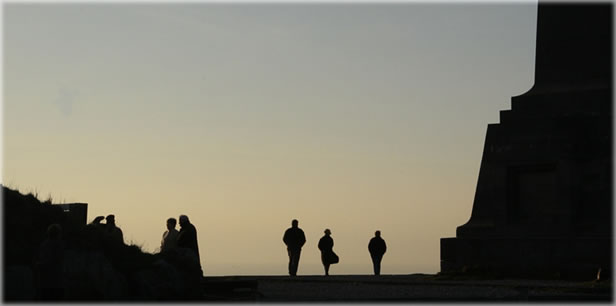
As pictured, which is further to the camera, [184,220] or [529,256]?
[529,256]

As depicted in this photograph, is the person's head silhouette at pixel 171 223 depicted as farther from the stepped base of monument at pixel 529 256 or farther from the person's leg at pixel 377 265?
the person's leg at pixel 377 265

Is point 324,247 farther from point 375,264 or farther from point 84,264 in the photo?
point 84,264

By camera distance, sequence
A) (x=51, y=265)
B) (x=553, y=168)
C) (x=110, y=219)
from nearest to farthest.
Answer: (x=51, y=265), (x=110, y=219), (x=553, y=168)

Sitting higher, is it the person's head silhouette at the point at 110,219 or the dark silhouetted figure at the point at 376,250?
the person's head silhouette at the point at 110,219

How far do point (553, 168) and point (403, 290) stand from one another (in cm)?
747

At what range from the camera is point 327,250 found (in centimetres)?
3139

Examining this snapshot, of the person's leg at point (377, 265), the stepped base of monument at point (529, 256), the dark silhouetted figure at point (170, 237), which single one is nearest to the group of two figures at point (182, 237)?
the dark silhouetted figure at point (170, 237)

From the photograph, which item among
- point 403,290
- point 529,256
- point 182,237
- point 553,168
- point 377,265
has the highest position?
point 553,168

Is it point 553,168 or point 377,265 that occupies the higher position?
point 553,168

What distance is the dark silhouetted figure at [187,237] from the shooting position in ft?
70.7

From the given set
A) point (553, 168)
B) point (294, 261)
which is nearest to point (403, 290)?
point (553, 168)

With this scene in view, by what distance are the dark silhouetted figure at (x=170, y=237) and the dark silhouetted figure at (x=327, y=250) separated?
919 centimetres

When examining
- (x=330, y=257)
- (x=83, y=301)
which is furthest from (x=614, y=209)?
(x=83, y=301)

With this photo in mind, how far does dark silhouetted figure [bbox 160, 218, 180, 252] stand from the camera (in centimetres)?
2188
